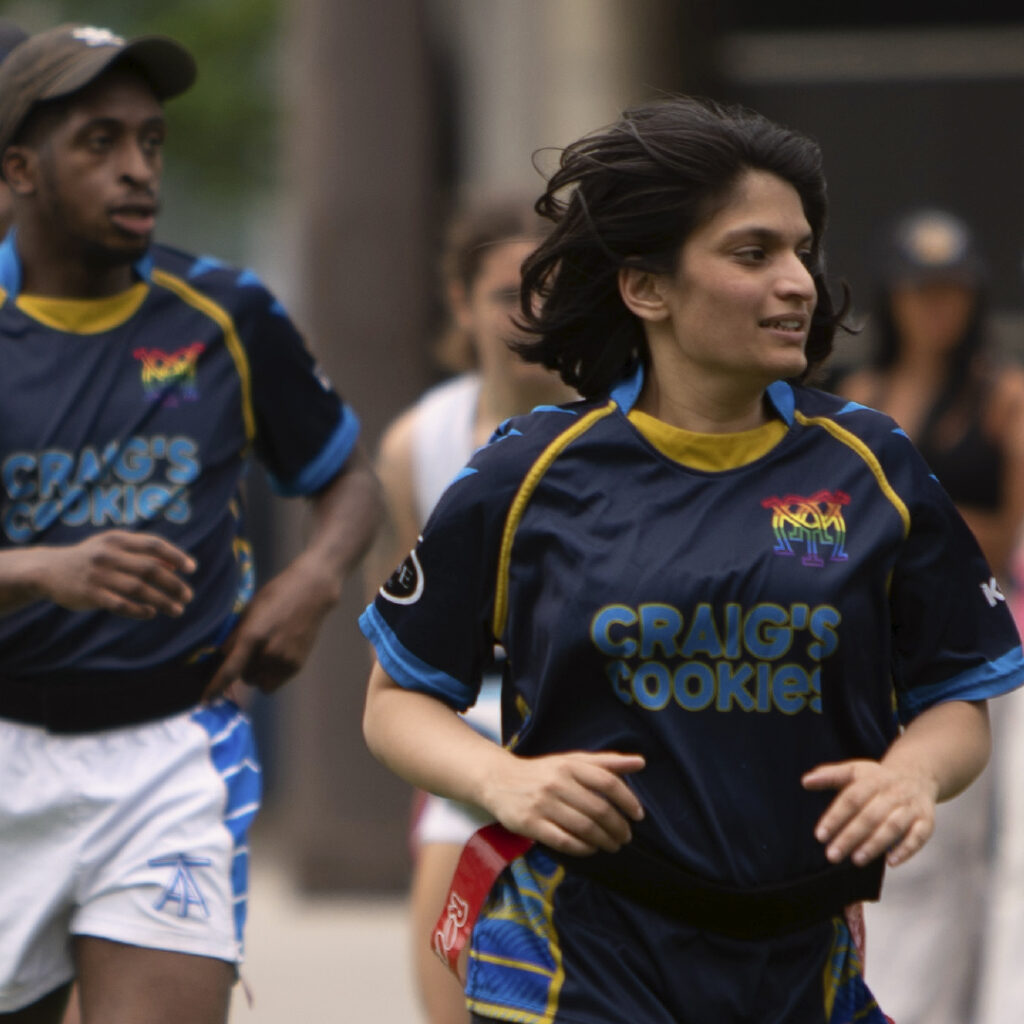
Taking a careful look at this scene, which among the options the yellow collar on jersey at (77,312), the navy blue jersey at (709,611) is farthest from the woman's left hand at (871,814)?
the yellow collar on jersey at (77,312)

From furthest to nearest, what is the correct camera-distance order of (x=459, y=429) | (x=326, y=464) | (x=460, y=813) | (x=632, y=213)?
1. (x=459, y=429)
2. (x=460, y=813)
3. (x=326, y=464)
4. (x=632, y=213)

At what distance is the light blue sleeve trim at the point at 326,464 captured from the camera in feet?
15.1

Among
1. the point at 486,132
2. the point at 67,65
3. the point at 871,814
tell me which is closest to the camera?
the point at 871,814

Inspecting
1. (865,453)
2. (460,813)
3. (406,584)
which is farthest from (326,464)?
(865,453)

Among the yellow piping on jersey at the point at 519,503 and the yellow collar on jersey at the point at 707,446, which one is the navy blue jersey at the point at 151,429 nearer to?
the yellow piping on jersey at the point at 519,503

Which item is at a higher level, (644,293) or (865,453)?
(644,293)

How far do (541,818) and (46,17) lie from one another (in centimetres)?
3082

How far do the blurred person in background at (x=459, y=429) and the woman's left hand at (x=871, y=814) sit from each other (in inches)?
84.2

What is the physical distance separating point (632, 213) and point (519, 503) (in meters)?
0.47

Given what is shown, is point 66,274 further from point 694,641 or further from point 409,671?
point 694,641

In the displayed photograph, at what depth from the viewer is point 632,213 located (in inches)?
134

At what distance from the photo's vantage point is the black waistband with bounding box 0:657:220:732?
4.20 metres

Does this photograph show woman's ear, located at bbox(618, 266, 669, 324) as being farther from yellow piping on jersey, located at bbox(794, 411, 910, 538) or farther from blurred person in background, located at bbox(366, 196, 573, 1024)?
blurred person in background, located at bbox(366, 196, 573, 1024)

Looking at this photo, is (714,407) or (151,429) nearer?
(714,407)
